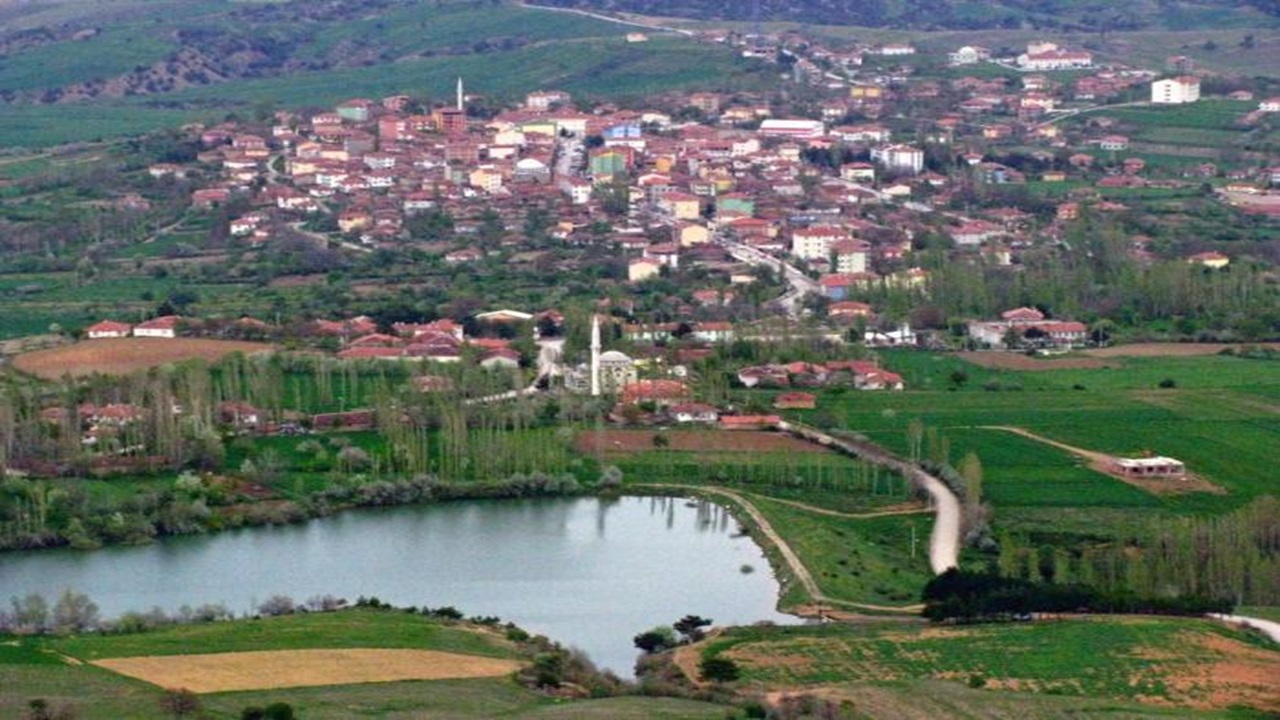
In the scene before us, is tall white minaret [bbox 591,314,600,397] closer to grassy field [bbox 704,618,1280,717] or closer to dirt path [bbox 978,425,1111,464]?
dirt path [bbox 978,425,1111,464]

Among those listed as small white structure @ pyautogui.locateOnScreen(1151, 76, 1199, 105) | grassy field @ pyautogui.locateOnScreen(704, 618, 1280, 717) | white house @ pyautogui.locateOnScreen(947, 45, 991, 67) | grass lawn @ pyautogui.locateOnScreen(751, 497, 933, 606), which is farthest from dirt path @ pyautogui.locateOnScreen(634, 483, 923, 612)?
white house @ pyautogui.locateOnScreen(947, 45, 991, 67)

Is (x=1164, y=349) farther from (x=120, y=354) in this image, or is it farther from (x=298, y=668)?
(x=298, y=668)

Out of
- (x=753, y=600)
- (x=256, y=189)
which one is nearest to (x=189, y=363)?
(x=753, y=600)

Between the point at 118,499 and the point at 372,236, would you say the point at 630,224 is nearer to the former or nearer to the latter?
the point at 372,236

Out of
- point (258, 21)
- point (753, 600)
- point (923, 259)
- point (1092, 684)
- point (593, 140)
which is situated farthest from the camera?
point (258, 21)

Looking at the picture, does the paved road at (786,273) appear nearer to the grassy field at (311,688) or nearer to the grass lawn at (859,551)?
the grass lawn at (859,551)
